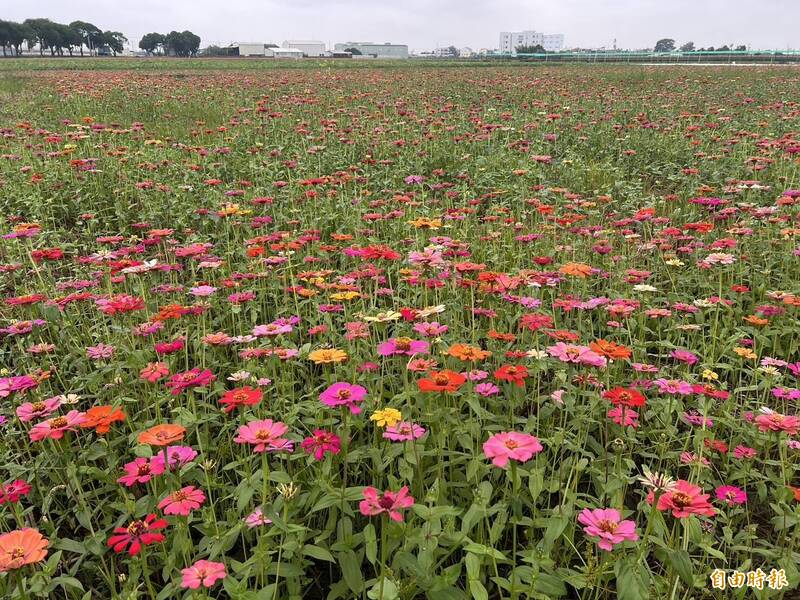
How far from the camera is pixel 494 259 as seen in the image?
11.5 ft

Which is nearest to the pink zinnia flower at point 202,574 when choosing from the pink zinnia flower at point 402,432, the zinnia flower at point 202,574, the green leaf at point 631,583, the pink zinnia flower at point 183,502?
the zinnia flower at point 202,574

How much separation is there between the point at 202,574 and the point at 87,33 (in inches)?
4885

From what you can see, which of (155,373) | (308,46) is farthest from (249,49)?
(155,373)

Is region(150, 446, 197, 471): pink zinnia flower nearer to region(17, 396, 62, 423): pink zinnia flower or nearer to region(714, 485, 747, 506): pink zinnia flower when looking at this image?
region(17, 396, 62, 423): pink zinnia flower

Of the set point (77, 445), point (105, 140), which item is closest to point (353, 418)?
point (77, 445)

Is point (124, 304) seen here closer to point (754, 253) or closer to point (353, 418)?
point (353, 418)

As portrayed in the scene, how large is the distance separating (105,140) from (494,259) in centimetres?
695

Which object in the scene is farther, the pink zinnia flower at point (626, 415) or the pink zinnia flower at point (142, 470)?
the pink zinnia flower at point (626, 415)

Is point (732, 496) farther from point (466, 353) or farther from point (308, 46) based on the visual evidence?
point (308, 46)

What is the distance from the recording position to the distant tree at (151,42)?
11200 centimetres

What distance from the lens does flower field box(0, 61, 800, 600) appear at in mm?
1436

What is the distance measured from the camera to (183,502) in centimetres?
137

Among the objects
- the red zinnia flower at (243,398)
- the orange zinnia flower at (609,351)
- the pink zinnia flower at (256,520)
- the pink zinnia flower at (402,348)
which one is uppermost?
the pink zinnia flower at (402,348)

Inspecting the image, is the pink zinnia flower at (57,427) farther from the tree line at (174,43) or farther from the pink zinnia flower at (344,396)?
the tree line at (174,43)
